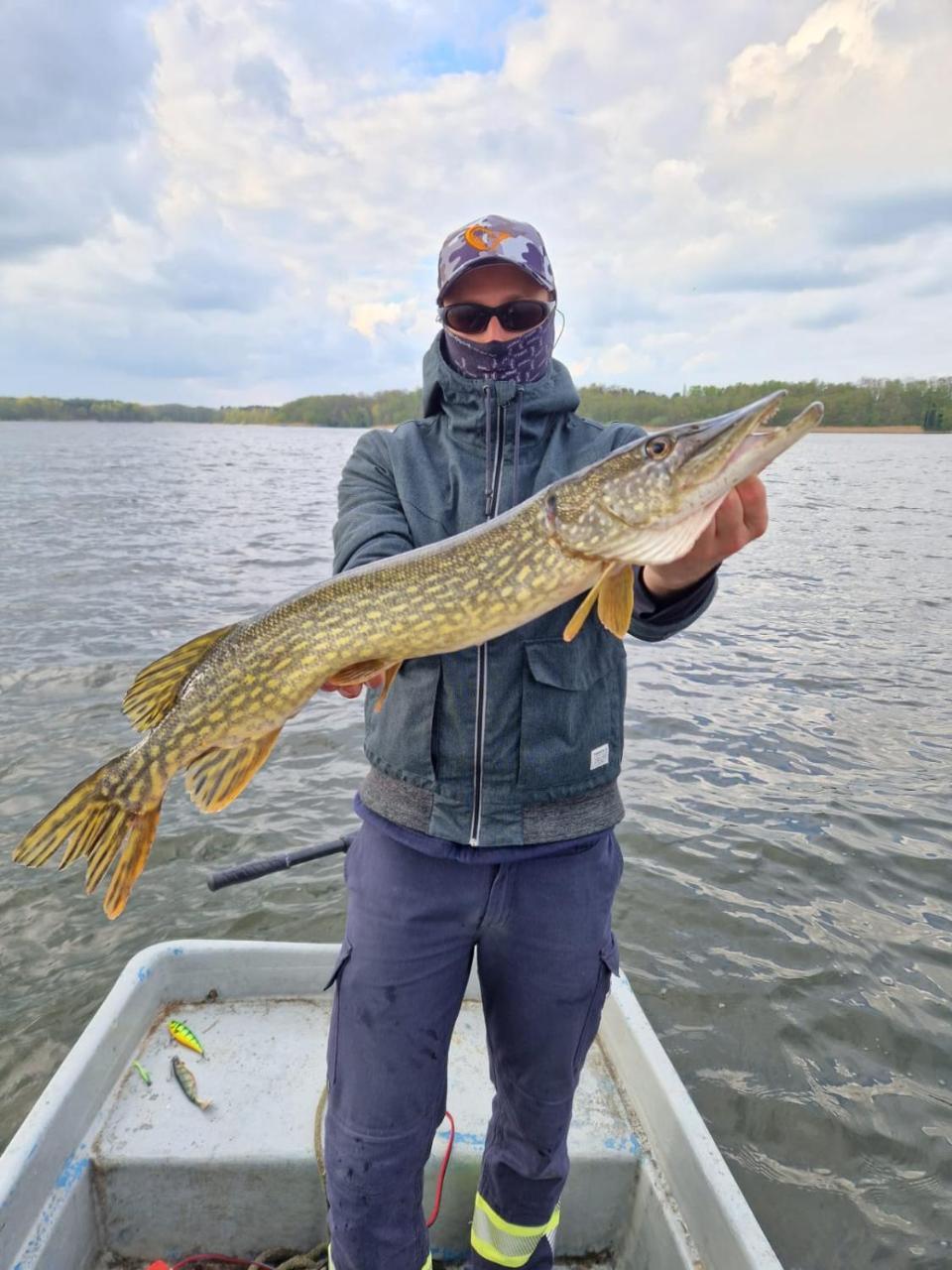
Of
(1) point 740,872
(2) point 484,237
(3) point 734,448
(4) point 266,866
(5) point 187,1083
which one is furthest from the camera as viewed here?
(1) point 740,872

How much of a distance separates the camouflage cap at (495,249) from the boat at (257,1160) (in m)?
2.05

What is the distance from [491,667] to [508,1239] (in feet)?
4.77

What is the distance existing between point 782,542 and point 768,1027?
46.8 feet

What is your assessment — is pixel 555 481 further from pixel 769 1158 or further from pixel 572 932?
pixel 769 1158

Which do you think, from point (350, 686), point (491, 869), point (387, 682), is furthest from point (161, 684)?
point (491, 869)

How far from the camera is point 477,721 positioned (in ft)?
6.44

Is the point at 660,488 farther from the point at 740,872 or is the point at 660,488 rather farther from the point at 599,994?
the point at 740,872

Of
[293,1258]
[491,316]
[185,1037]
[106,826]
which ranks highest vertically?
[491,316]

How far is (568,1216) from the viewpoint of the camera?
250 cm

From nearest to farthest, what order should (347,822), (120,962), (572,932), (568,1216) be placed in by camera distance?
1. (572,932)
2. (568,1216)
3. (120,962)
4. (347,822)

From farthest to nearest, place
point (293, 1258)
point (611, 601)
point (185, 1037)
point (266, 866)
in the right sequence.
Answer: point (266, 866) → point (185, 1037) → point (293, 1258) → point (611, 601)

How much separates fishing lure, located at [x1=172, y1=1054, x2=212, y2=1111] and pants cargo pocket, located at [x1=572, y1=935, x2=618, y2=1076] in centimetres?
132

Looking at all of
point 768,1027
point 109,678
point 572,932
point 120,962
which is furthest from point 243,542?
point 572,932

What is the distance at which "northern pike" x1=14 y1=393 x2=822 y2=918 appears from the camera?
74.4 inches
